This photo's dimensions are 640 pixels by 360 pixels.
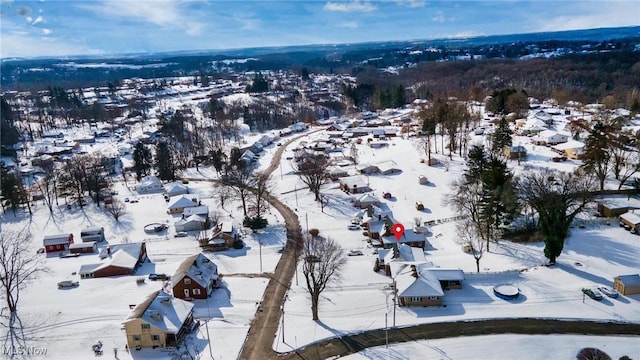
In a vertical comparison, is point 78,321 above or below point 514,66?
below

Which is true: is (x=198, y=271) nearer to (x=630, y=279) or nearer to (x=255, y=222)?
(x=255, y=222)

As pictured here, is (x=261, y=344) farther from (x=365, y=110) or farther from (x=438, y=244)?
(x=365, y=110)

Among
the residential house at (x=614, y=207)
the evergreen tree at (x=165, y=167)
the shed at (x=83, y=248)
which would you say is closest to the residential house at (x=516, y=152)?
the residential house at (x=614, y=207)

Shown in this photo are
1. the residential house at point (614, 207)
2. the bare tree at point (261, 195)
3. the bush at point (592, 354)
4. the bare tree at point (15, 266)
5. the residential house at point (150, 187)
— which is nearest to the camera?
the bush at point (592, 354)

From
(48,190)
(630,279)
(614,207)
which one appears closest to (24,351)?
(630,279)

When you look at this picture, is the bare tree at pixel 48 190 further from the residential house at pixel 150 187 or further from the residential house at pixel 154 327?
the residential house at pixel 154 327

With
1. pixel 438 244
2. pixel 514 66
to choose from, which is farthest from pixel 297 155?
pixel 514 66

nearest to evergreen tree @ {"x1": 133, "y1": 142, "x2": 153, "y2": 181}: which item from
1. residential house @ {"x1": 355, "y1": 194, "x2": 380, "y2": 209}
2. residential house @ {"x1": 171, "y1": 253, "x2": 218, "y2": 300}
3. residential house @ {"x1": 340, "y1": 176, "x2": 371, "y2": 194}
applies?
residential house @ {"x1": 340, "y1": 176, "x2": 371, "y2": 194}

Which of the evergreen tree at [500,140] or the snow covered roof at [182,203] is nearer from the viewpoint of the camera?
the snow covered roof at [182,203]
